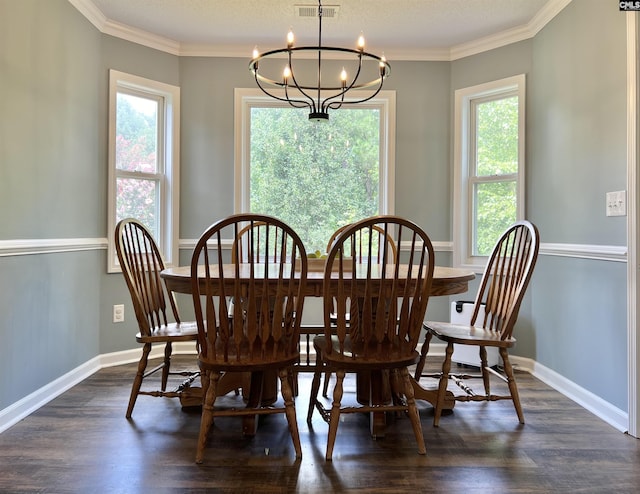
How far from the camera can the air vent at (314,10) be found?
10.1ft

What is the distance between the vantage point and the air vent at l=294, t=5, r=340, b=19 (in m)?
3.08

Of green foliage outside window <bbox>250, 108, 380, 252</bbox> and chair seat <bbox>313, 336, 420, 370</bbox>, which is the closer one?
chair seat <bbox>313, 336, 420, 370</bbox>

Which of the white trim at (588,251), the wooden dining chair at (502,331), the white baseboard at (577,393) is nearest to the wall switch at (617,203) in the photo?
the white trim at (588,251)

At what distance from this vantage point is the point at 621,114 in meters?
2.27

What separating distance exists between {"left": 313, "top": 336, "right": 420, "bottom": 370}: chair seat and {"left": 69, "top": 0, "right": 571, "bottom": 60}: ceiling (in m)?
2.33

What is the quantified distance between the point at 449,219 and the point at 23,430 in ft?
10.3

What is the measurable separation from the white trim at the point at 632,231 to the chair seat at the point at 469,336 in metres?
0.54

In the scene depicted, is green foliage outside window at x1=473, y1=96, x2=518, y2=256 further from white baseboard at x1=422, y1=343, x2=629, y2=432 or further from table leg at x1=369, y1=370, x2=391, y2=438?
table leg at x1=369, y1=370, x2=391, y2=438

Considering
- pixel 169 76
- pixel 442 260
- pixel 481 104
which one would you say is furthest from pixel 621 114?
pixel 169 76

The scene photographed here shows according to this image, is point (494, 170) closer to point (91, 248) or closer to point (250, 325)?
point (250, 325)

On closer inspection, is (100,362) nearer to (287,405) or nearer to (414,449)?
(287,405)

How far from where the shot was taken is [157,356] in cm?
357

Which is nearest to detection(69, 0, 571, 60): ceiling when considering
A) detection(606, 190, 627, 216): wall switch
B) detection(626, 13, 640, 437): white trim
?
detection(626, 13, 640, 437): white trim

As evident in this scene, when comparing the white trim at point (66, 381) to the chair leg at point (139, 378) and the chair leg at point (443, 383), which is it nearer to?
the chair leg at point (139, 378)
